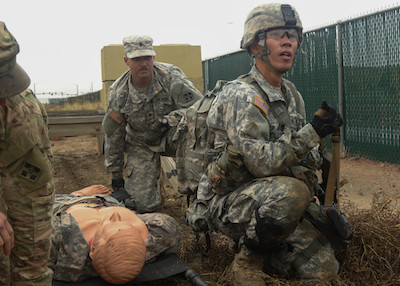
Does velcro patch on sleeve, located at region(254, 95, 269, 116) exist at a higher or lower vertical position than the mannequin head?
higher

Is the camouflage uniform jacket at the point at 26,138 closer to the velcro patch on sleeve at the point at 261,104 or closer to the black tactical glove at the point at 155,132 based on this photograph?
the velcro patch on sleeve at the point at 261,104

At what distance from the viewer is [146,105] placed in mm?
5168

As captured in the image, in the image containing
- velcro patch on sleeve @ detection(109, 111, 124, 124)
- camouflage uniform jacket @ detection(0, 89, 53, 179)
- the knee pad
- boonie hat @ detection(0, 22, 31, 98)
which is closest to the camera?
boonie hat @ detection(0, 22, 31, 98)

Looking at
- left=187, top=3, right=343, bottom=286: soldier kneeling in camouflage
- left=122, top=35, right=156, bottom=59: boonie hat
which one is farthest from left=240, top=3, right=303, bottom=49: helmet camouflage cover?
left=122, top=35, right=156, bottom=59: boonie hat

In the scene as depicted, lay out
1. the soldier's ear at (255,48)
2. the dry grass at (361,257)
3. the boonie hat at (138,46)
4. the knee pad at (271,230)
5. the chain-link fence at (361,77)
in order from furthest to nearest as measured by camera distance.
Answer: the chain-link fence at (361,77) → the boonie hat at (138,46) → the soldier's ear at (255,48) → the dry grass at (361,257) → the knee pad at (271,230)

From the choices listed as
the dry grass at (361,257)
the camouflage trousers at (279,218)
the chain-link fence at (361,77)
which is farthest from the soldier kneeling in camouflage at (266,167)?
the chain-link fence at (361,77)

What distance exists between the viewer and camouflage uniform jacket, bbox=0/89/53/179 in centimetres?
216

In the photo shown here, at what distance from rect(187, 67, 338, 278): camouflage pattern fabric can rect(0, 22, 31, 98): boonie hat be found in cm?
130

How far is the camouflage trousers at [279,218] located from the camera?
9.20 feet

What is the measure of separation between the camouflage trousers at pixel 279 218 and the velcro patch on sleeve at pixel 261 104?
41 centimetres

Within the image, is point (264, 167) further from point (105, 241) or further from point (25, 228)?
point (25, 228)

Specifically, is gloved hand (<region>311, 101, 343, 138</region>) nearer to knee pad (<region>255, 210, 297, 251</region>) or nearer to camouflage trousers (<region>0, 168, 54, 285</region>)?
knee pad (<region>255, 210, 297, 251</region>)

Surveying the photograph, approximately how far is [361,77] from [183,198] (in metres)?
3.46

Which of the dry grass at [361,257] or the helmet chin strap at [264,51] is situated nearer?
the dry grass at [361,257]
